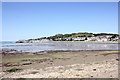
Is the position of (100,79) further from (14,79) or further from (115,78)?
(14,79)

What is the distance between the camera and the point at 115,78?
1087 centimetres

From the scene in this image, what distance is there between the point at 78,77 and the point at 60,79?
126cm

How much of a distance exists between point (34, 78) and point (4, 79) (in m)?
2.11

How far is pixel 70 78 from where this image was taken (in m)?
11.1

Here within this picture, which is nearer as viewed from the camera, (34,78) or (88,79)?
(88,79)

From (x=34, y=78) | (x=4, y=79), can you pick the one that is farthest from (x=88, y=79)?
(x=4, y=79)

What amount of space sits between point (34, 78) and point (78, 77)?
2991 millimetres

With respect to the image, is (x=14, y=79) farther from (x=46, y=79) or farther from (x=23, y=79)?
(x=46, y=79)

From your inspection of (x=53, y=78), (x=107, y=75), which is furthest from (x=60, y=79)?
(x=107, y=75)

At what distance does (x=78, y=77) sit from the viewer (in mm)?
11344

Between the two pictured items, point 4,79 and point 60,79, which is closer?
point 60,79

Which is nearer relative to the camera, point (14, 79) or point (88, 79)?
point (88, 79)

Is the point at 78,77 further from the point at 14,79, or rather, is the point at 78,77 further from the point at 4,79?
the point at 4,79

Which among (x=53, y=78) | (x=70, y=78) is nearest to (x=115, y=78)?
(x=70, y=78)
